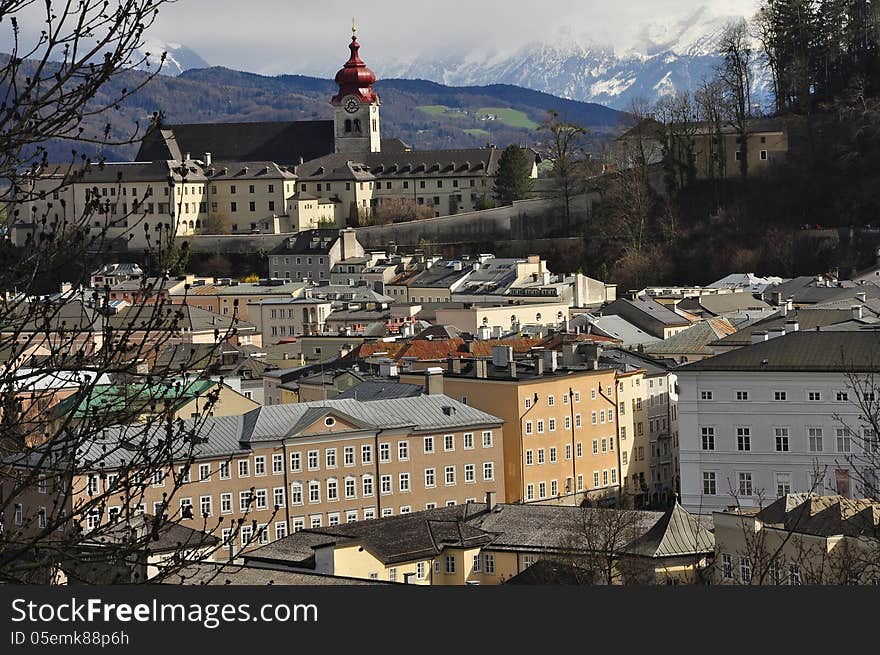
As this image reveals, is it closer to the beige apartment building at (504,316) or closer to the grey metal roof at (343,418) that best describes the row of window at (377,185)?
the beige apartment building at (504,316)

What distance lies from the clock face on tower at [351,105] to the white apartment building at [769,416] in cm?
6517

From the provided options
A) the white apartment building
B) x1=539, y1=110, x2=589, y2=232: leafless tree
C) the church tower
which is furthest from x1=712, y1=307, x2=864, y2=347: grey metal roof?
the church tower

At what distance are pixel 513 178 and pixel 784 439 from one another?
5342 cm

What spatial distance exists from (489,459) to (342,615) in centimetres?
3375

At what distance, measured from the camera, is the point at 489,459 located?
41.4 metres

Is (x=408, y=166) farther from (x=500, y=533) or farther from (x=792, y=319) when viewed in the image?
(x=500, y=533)

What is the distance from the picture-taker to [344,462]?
38688 mm

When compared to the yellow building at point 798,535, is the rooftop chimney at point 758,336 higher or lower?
higher

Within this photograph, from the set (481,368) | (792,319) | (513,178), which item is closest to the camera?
(481,368)

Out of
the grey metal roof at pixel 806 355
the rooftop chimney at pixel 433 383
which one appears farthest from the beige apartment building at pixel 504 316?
the grey metal roof at pixel 806 355

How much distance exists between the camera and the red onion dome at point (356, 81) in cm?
10425

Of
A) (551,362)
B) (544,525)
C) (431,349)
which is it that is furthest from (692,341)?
(544,525)

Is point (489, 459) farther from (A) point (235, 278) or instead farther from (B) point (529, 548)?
(A) point (235, 278)

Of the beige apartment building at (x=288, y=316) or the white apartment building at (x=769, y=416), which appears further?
the beige apartment building at (x=288, y=316)
